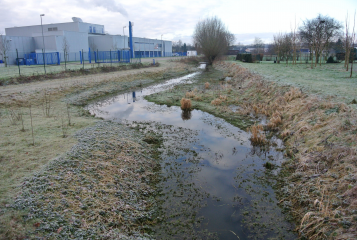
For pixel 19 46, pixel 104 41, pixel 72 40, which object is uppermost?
pixel 104 41

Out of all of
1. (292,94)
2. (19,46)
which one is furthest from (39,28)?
(292,94)

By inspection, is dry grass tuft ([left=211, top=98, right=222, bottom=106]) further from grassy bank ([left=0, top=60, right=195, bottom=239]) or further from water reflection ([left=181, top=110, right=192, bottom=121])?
grassy bank ([left=0, top=60, right=195, bottom=239])

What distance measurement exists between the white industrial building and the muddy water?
25.0 m

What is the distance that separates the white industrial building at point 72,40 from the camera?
151ft

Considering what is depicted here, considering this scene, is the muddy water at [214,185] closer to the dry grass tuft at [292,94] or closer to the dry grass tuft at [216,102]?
the dry grass tuft at [216,102]

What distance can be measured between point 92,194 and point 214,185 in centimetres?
294

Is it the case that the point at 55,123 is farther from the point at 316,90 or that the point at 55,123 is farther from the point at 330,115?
the point at 316,90

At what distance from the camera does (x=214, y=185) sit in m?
6.10

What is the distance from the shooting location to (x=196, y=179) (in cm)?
633

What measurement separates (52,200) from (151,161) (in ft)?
10.3

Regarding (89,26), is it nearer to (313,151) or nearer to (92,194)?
(92,194)

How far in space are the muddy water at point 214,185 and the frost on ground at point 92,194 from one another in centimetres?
49

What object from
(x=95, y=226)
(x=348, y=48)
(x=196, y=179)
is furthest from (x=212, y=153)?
(x=348, y=48)

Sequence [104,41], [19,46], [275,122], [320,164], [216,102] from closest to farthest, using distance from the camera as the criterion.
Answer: [320,164]
[275,122]
[216,102]
[19,46]
[104,41]
